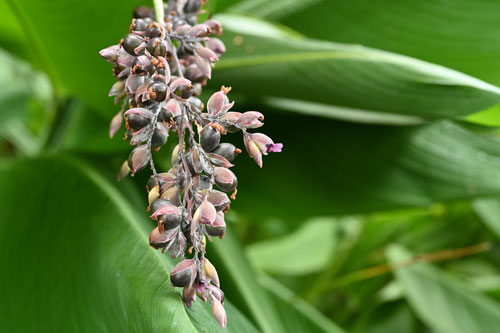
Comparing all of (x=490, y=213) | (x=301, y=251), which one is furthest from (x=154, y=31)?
A: (x=301, y=251)

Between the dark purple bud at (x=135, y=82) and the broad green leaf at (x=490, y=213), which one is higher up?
the dark purple bud at (x=135, y=82)

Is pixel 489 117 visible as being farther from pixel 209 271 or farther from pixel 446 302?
pixel 446 302

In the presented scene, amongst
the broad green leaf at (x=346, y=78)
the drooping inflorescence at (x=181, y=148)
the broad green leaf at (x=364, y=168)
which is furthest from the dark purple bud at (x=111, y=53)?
the broad green leaf at (x=364, y=168)

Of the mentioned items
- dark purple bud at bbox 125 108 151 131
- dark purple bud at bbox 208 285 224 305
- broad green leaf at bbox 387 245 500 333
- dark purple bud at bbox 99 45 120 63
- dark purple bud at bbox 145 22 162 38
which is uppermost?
dark purple bud at bbox 145 22 162 38

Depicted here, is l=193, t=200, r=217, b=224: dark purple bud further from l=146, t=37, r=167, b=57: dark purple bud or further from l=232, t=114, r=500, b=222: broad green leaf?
l=232, t=114, r=500, b=222: broad green leaf

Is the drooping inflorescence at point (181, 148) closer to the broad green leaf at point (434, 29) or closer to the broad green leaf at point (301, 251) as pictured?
the broad green leaf at point (434, 29)

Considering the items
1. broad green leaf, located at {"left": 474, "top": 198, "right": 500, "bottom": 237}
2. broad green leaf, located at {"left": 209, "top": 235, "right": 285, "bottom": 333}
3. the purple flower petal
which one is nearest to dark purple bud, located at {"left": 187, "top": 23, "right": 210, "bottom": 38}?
the purple flower petal
